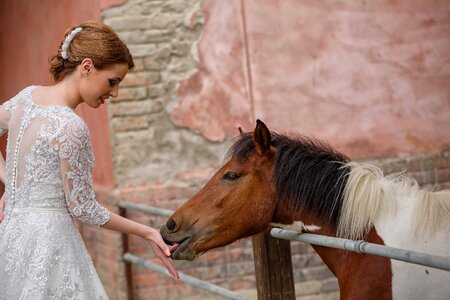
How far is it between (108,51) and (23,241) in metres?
0.74

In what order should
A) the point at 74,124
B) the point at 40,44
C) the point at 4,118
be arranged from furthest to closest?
the point at 40,44, the point at 4,118, the point at 74,124

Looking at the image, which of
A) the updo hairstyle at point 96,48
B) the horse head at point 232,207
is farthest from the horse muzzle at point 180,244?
the updo hairstyle at point 96,48

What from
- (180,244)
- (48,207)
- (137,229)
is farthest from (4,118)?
(180,244)

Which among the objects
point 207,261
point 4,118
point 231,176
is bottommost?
point 207,261

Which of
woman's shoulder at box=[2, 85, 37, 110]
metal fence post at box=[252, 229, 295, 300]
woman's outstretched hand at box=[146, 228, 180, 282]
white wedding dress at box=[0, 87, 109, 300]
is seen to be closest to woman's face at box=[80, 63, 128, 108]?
white wedding dress at box=[0, 87, 109, 300]

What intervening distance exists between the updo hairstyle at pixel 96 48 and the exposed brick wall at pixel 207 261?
3314mm

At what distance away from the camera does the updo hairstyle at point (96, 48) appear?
336 cm

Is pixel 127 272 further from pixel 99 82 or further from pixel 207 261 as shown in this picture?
pixel 99 82

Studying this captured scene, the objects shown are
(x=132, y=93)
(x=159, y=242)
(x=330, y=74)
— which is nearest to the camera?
(x=159, y=242)

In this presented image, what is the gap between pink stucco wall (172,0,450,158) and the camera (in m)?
6.90

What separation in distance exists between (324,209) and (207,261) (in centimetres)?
332

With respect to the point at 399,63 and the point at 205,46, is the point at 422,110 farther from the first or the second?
the point at 205,46

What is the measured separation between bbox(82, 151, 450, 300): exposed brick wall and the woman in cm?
321

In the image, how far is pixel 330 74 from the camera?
7043 millimetres
